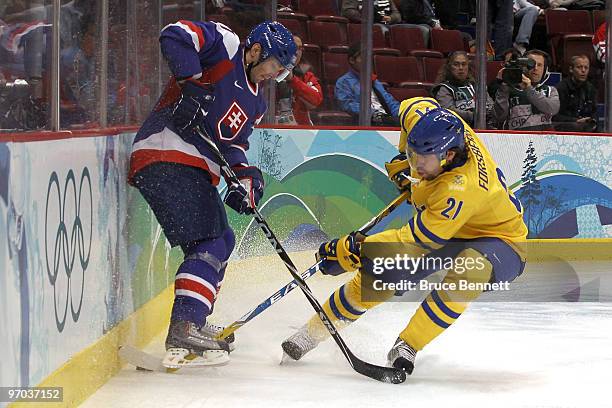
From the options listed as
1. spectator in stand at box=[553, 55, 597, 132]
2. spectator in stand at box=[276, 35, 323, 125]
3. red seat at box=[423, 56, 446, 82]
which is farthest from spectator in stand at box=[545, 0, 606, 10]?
spectator in stand at box=[276, 35, 323, 125]

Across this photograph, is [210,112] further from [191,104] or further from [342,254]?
[342,254]

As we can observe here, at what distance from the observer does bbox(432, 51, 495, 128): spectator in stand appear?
6.33 meters

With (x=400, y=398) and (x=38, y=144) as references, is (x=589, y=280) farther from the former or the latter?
(x=38, y=144)

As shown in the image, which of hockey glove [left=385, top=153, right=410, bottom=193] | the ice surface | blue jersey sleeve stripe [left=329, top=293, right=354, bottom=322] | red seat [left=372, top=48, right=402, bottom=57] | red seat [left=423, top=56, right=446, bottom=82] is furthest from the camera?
red seat [left=423, top=56, right=446, bottom=82]

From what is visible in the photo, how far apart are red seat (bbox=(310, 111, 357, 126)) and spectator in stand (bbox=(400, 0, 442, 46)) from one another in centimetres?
73

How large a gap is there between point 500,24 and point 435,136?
3.45 m

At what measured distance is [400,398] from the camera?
10.5 feet

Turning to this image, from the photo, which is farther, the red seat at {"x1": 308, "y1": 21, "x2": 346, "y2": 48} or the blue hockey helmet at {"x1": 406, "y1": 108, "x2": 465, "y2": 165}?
the red seat at {"x1": 308, "y1": 21, "x2": 346, "y2": 48}

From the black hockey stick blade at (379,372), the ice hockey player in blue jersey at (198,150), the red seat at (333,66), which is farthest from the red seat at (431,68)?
the black hockey stick blade at (379,372)

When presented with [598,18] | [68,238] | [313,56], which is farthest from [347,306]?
[598,18]

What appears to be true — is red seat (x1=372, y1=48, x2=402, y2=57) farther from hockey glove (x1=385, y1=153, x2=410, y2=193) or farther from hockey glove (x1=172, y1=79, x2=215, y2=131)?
hockey glove (x1=172, y1=79, x2=215, y2=131)

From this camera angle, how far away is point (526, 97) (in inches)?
257

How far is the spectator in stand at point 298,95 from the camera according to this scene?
19.6 ft

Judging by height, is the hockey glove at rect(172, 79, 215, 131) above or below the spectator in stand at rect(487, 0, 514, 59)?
below
